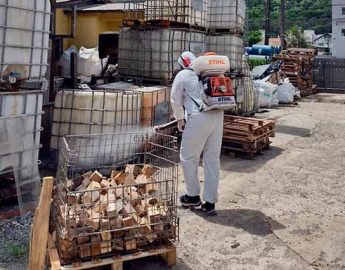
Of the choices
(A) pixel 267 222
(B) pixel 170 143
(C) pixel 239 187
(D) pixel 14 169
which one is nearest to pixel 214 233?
(A) pixel 267 222

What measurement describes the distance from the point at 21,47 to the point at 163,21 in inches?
155

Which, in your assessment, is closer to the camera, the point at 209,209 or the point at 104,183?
the point at 104,183

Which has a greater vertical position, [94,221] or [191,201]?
[94,221]

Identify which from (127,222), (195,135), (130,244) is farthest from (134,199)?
(195,135)

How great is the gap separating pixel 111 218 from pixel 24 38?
235 centimetres

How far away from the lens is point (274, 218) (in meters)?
5.41

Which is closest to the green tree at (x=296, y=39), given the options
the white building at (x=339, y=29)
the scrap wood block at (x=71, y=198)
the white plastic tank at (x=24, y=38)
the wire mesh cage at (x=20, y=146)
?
the white building at (x=339, y=29)

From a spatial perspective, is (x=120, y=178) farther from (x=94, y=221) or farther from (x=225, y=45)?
(x=225, y=45)

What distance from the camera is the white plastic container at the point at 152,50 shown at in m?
8.52

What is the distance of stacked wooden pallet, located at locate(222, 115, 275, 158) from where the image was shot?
8219mm

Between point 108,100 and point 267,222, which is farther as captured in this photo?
point 108,100

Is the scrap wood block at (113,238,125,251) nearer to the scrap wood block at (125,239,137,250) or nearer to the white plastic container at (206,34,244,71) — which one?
the scrap wood block at (125,239,137,250)

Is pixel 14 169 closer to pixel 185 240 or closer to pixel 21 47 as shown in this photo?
pixel 21 47

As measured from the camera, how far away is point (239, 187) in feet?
21.6
